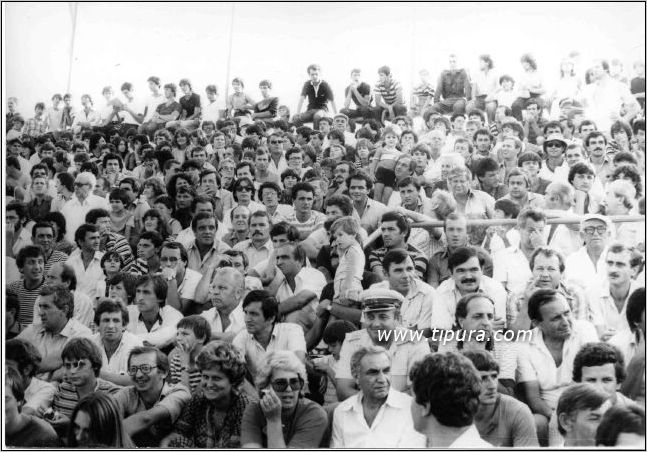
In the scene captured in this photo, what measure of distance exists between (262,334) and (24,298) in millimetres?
1535

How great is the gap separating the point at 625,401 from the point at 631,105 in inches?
70.9

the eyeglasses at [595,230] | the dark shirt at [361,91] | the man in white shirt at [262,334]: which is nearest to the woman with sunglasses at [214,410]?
the man in white shirt at [262,334]

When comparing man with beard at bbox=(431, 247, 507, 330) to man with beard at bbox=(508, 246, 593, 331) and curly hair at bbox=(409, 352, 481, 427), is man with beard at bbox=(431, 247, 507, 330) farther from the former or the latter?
curly hair at bbox=(409, 352, 481, 427)

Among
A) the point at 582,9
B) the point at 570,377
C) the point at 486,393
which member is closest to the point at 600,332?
the point at 570,377

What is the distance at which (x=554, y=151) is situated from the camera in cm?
486

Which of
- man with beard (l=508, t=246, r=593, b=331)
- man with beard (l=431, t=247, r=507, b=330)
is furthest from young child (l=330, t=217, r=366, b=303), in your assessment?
man with beard (l=508, t=246, r=593, b=331)

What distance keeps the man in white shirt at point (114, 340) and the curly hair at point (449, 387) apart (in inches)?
66.5

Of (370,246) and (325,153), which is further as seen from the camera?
(325,153)

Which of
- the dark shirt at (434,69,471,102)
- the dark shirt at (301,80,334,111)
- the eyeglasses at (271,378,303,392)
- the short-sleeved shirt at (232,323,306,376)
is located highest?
the dark shirt at (434,69,471,102)

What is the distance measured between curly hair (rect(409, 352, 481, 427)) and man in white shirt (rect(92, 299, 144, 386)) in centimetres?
169

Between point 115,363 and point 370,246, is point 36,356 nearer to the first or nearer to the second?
point 115,363

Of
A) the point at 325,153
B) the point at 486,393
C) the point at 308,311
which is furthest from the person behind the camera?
the point at 325,153

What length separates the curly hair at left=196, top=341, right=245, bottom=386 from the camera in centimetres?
447

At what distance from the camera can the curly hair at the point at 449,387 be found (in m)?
4.23
